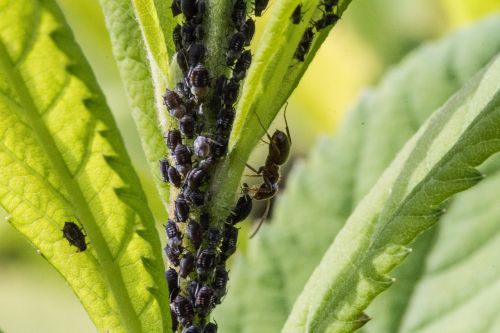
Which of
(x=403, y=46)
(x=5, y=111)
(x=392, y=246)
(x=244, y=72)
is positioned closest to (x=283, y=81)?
(x=244, y=72)

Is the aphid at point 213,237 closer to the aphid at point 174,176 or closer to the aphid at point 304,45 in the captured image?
the aphid at point 174,176

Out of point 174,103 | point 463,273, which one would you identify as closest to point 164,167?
point 174,103

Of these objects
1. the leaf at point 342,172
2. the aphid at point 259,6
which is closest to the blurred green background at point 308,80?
the leaf at point 342,172

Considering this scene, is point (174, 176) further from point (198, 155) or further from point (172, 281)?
point (172, 281)

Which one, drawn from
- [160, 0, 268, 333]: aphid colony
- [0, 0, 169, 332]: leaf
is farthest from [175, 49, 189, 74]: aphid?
[0, 0, 169, 332]: leaf

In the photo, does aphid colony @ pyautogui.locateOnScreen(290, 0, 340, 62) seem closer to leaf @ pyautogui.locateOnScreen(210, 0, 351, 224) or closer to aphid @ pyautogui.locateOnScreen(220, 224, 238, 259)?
leaf @ pyautogui.locateOnScreen(210, 0, 351, 224)

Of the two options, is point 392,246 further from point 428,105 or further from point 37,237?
point 428,105
